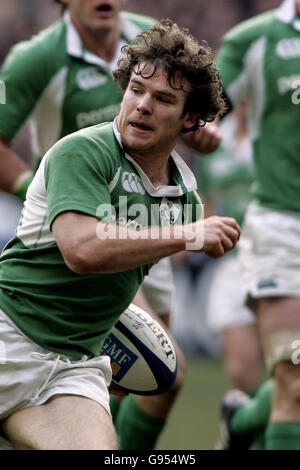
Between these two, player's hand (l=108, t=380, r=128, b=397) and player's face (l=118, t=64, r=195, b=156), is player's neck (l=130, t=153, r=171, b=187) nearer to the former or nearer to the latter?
player's face (l=118, t=64, r=195, b=156)

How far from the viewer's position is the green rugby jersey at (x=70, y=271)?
3.03 m

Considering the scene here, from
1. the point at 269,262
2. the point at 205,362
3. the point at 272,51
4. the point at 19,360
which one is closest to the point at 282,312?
the point at 269,262

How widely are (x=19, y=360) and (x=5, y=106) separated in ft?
5.93

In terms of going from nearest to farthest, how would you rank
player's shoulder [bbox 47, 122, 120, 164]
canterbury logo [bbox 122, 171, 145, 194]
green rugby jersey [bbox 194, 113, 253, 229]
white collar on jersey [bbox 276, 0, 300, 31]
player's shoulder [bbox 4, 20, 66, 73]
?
player's shoulder [bbox 47, 122, 120, 164]
canterbury logo [bbox 122, 171, 145, 194]
player's shoulder [bbox 4, 20, 66, 73]
white collar on jersey [bbox 276, 0, 300, 31]
green rugby jersey [bbox 194, 113, 253, 229]

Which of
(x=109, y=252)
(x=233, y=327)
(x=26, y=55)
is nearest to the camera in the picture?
(x=109, y=252)

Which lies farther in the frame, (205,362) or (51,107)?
(205,362)

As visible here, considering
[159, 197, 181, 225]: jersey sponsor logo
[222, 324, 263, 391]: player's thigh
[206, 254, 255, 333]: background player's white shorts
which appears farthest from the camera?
[206, 254, 255, 333]: background player's white shorts

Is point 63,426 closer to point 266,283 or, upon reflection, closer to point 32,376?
point 32,376

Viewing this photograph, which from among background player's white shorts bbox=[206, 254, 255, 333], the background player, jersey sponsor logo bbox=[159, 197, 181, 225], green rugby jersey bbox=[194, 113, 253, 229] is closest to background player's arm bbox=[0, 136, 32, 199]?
the background player

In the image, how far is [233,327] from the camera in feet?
22.1

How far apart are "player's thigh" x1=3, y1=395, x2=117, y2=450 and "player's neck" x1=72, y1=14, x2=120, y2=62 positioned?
2.18m

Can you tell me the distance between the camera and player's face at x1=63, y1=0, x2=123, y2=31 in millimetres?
4617

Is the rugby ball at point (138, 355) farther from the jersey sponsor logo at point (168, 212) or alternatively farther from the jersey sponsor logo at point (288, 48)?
the jersey sponsor logo at point (288, 48)
